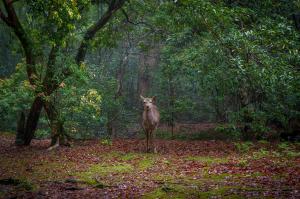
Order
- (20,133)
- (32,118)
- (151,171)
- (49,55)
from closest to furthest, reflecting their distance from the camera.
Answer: (151,171) → (49,55) → (32,118) → (20,133)

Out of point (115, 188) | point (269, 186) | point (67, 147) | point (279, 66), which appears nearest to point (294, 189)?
point (269, 186)

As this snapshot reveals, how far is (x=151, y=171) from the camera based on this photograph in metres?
12.9

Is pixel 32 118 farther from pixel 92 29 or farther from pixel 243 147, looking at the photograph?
pixel 243 147

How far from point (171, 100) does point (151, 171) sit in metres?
12.2

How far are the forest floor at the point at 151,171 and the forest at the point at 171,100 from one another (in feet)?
0.11

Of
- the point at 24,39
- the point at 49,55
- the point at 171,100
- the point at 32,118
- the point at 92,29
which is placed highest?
the point at 92,29

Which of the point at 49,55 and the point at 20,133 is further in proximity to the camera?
the point at 20,133

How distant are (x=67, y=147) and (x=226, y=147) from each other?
263 inches

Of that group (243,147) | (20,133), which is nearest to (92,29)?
(20,133)

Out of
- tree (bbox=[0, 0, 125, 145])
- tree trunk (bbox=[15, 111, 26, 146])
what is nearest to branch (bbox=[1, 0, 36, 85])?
tree (bbox=[0, 0, 125, 145])

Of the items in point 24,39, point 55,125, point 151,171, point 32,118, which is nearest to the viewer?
point 151,171

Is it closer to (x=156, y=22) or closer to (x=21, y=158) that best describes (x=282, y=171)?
(x=21, y=158)

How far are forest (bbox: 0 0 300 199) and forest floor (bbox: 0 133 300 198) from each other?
0.11 ft

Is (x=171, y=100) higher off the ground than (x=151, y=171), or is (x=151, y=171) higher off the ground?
(x=171, y=100)
